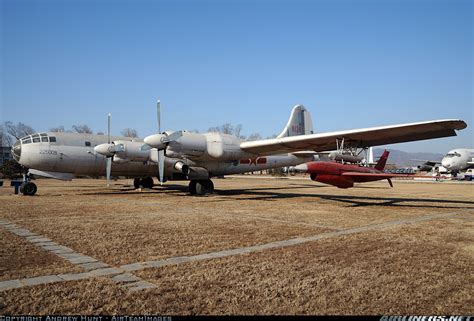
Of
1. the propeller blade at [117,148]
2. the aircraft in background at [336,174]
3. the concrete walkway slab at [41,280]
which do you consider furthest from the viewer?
the propeller blade at [117,148]

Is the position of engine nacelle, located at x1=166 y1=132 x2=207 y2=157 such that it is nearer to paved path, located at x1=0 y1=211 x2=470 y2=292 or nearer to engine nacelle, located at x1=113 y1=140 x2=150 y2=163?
engine nacelle, located at x1=113 y1=140 x2=150 y2=163

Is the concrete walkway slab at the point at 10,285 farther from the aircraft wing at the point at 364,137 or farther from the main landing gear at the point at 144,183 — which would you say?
the main landing gear at the point at 144,183

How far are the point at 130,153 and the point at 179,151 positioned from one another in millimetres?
4360

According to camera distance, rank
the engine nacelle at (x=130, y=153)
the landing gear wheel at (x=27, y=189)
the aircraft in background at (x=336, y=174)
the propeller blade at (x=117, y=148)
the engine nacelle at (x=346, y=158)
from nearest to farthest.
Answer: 1. the aircraft in background at (x=336, y=174)
2. the engine nacelle at (x=346, y=158)
3. the landing gear wheel at (x=27, y=189)
4. the propeller blade at (x=117, y=148)
5. the engine nacelle at (x=130, y=153)

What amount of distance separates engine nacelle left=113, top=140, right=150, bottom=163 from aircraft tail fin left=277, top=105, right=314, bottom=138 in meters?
8.88

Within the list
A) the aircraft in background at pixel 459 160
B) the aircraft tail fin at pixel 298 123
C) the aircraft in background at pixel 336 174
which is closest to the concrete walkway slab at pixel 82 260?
the aircraft in background at pixel 336 174

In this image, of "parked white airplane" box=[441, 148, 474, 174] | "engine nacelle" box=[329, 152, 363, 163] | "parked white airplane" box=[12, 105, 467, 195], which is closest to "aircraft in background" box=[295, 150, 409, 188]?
"engine nacelle" box=[329, 152, 363, 163]

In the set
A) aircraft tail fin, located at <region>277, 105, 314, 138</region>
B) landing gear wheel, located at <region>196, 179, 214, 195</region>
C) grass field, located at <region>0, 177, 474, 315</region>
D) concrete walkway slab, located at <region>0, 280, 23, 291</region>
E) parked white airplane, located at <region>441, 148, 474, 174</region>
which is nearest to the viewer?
grass field, located at <region>0, 177, 474, 315</region>

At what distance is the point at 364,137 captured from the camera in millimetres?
17047

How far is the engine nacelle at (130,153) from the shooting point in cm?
2178

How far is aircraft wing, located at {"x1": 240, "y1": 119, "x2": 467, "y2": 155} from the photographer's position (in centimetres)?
1471

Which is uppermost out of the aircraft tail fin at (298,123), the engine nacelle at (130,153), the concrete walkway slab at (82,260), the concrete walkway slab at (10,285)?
the aircraft tail fin at (298,123)

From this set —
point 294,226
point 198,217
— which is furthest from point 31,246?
point 294,226

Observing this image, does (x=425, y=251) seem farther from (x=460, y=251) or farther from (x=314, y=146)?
(x=314, y=146)
